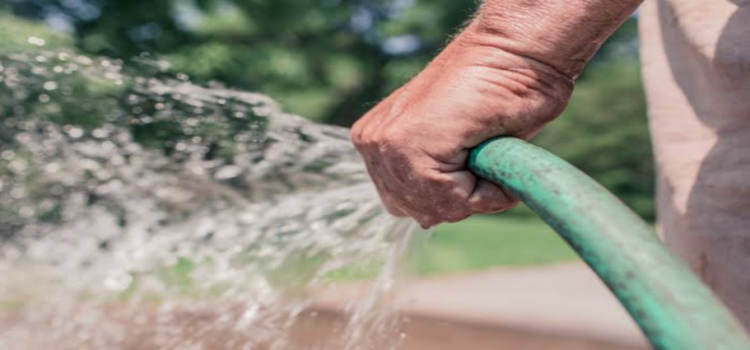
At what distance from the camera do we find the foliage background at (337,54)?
41.6 ft

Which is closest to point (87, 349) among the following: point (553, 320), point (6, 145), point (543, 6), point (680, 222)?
point (680, 222)

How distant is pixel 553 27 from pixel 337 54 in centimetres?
1354

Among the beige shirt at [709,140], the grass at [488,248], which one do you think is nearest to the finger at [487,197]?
the beige shirt at [709,140]

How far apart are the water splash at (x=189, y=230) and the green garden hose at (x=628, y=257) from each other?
2.83 ft

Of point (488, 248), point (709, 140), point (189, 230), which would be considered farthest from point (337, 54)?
point (709, 140)

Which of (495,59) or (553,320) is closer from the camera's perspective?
(495,59)

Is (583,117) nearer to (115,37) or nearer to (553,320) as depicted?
(115,37)

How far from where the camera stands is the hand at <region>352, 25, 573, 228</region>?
125cm

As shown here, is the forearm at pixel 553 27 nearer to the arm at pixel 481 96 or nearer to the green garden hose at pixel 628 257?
the arm at pixel 481 96

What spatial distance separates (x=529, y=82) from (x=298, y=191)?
4.92 ft

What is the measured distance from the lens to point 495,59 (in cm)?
129

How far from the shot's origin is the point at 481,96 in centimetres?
125

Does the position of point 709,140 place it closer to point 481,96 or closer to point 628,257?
point 481,96

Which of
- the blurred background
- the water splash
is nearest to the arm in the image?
the water splash
